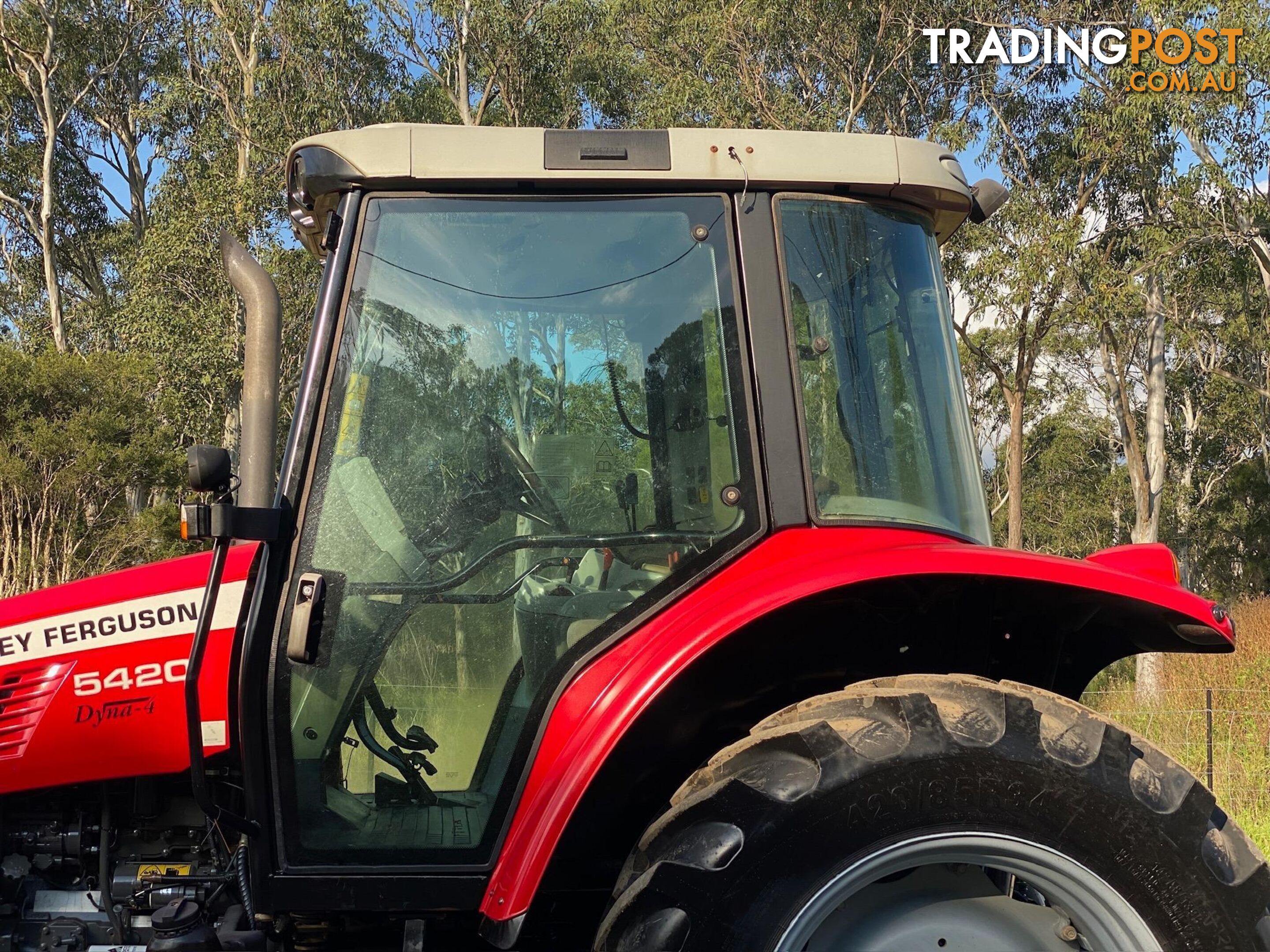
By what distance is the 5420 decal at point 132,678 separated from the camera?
→ 7.85 feet

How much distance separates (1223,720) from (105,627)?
824 cm

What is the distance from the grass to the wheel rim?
7.93ft

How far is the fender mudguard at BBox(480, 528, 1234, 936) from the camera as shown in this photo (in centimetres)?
189

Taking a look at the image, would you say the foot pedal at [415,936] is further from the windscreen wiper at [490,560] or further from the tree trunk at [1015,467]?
the tree trunk at [1015,467]

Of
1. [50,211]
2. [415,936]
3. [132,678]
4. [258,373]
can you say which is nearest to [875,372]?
[258,373]

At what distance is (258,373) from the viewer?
2121 millimetres

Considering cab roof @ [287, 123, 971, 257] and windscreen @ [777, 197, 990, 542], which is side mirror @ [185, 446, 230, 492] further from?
windscreen @ [777, 197, 990, 542]

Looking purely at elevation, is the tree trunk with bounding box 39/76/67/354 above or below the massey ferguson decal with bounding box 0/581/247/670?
above

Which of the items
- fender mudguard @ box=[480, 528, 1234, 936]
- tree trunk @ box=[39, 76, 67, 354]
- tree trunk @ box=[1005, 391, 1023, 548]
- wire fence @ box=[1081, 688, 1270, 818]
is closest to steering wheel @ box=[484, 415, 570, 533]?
fender mudguard @ box=[480, 528, 1234, 936]

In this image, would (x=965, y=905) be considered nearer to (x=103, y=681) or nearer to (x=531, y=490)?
(x=531, y=490)

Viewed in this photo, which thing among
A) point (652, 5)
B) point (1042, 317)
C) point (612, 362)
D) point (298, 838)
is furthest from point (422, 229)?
point (652, 5)
